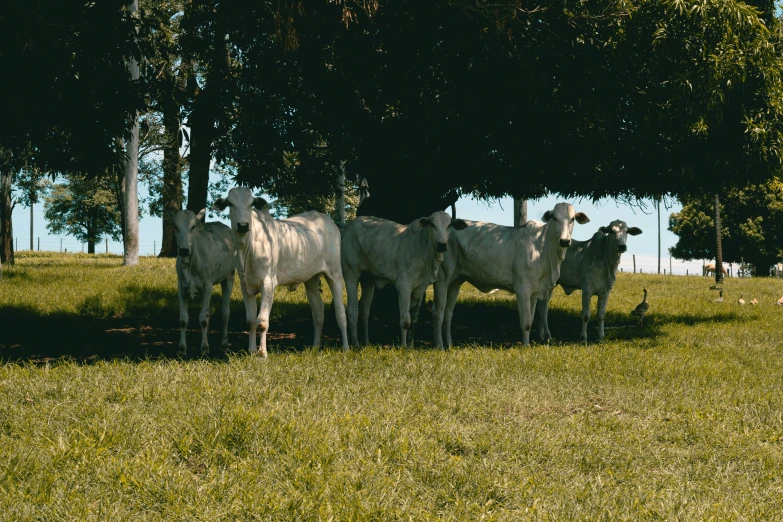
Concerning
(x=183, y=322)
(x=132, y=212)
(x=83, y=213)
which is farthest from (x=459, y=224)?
(x=83, y=213)

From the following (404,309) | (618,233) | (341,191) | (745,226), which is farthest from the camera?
(745,226)

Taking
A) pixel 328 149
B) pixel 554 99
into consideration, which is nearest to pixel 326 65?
pixel 328 149

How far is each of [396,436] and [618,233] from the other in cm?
867

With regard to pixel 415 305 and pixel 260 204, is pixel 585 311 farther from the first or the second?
pixel 260 204

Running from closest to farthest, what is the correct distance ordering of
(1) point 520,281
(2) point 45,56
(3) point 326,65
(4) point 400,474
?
(4) point 400,474 → (2) point 45,56 → (1) point 520,281 → (3) point 326,65

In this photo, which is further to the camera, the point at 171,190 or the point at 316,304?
the point at 171,190

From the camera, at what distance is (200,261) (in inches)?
441

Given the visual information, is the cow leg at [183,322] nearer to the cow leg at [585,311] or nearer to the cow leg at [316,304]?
the cow leg at [316,304]

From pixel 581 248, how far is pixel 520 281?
2644 mm

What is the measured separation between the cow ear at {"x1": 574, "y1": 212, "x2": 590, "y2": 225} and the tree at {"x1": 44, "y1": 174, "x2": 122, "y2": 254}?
4209cm

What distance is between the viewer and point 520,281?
1241 centimetres

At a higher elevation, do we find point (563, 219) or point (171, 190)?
point (171, 190)

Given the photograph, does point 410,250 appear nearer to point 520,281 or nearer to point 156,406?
point 520,281

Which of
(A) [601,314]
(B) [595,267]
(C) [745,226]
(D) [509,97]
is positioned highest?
(C) [745,226]
